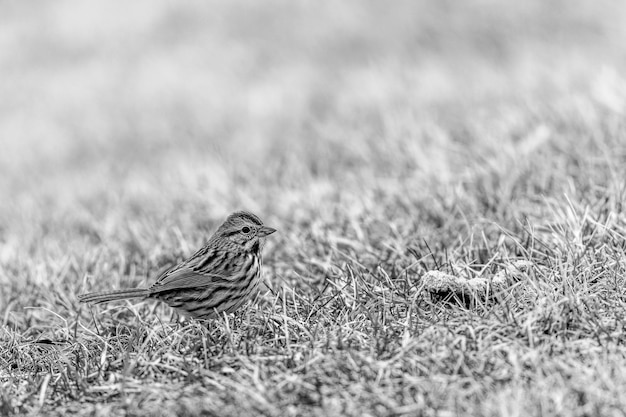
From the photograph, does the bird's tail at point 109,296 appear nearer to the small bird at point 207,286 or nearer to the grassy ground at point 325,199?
the small bird at point 207,286

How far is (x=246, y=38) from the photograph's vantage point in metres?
13.7

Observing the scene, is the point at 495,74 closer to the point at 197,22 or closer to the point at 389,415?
the point at 197,22

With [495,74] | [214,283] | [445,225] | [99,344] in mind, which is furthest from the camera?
[495,74]

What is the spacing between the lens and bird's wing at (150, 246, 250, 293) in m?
4.73

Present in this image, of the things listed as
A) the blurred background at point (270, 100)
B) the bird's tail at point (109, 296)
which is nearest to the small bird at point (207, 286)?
the bird's tail at point (109, 296)

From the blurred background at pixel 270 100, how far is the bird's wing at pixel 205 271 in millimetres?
1466

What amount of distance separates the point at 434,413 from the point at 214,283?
5.92 feet

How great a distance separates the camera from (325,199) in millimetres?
6820

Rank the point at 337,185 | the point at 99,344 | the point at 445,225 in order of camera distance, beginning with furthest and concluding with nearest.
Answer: the point at 337,185 → the point at 445,225 → the point at 99,344

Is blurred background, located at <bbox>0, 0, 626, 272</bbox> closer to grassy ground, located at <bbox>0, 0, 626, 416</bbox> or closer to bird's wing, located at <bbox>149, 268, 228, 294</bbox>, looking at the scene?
grassy ground, located at <bbox>0, 0, 626, 416</bbox>

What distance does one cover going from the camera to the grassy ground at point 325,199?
11.7 feet

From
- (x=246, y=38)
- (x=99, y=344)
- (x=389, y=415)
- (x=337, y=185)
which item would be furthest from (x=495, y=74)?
(x=389, y=415)

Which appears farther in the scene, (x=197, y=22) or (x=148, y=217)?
(x=197, y=22)

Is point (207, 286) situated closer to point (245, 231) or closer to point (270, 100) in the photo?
point (245, 231)
